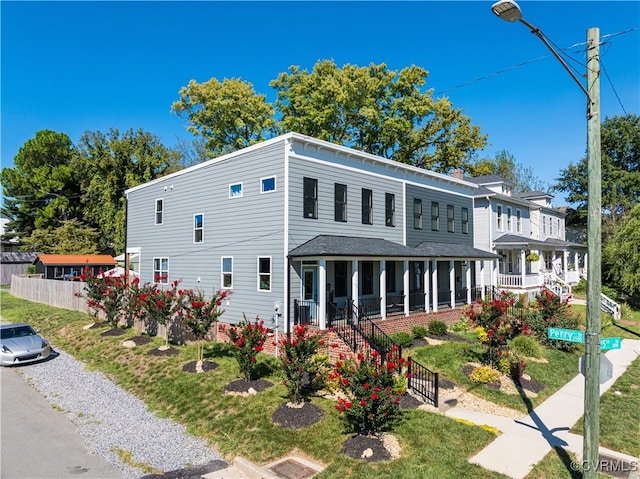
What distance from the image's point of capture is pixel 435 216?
23.9 meters

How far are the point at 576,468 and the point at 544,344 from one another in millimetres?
10447

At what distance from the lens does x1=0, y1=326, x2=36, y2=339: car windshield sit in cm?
1622

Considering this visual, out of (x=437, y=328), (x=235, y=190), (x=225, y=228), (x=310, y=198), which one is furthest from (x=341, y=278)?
(x=235, y=190)

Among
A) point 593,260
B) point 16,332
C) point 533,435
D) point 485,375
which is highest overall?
point 593,260

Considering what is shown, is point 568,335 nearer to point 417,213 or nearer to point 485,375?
point 485,375

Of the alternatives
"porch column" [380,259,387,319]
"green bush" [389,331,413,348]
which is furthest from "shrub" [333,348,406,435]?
"porch column" [380,259,387,319]

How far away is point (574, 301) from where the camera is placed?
1211 inches

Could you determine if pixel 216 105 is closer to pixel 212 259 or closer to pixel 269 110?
pixel 269 110

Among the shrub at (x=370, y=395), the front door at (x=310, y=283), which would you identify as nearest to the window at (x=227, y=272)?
the front door at (x=310, y=283)

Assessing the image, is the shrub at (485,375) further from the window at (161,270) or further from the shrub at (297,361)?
the window at (161,270)

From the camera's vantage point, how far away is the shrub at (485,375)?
13.0 m

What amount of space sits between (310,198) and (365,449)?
34.0 ft

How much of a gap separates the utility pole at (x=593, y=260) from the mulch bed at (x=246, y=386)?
8148 mm

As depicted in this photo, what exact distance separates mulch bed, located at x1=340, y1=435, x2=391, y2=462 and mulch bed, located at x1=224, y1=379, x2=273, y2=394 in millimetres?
3964
